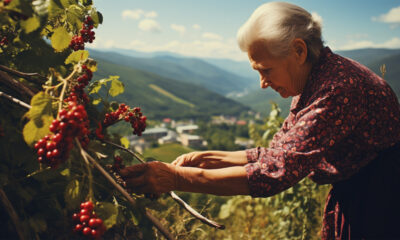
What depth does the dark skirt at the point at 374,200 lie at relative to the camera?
2.21m

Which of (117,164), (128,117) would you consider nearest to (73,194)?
(117,164)

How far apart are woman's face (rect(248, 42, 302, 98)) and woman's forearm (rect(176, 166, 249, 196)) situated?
83cm

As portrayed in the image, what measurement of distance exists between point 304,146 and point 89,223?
136 cm

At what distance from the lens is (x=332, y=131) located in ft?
6.24

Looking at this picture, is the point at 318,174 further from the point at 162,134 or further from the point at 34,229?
the point at 162,134

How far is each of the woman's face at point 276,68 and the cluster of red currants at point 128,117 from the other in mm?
1013

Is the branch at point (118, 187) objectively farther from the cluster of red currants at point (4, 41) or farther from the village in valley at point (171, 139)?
the village in valley at point (171, 139)

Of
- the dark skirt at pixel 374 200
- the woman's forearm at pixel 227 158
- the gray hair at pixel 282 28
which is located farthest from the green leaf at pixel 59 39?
the dark skirt at pixel 374 200

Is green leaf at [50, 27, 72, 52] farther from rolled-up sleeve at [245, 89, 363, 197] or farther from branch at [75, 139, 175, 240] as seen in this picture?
rolled-up sleeve at [245, 89, 363, 197]

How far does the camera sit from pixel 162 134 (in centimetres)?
9794

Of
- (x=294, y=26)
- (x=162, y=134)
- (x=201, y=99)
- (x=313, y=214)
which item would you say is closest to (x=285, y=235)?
(x=313, y=214)

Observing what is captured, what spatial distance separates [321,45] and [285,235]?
4.30m

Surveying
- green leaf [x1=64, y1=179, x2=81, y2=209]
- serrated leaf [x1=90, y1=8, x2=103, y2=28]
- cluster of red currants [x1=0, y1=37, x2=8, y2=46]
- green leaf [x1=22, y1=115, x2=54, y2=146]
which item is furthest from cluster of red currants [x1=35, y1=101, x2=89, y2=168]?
serrated leaf [x1=90, y1=8, x2=103, y2=28]

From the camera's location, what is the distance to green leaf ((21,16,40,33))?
45.8 inches
